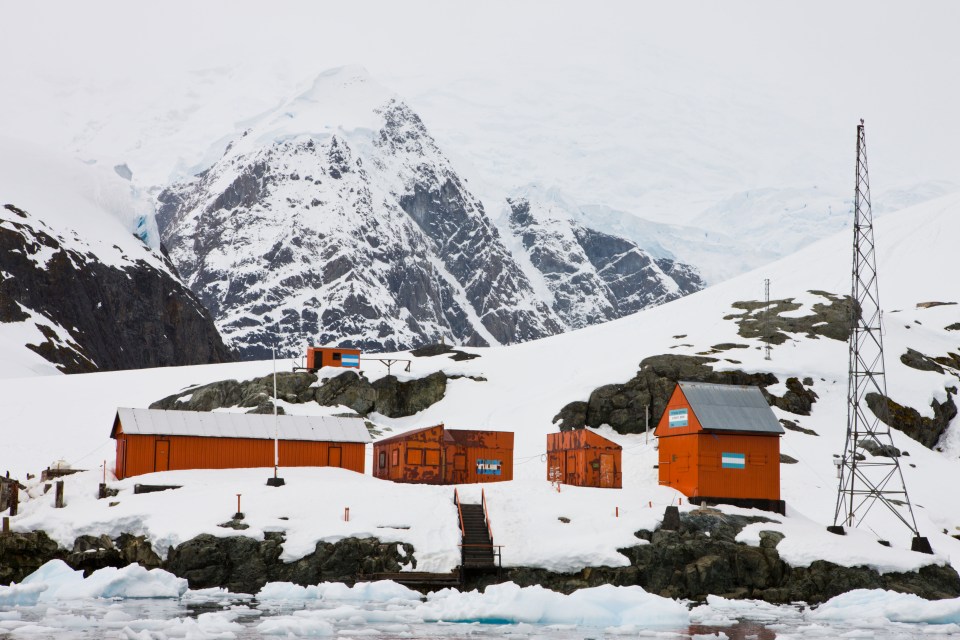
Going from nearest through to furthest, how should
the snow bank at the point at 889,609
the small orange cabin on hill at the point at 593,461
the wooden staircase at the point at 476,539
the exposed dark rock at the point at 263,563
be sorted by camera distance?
the snow bank at the point at 889,609
the exposed dark rock at the point at 263,563
the wooden staircase at the point at 476,539
the small orange cabin on hill at the point at 593,461

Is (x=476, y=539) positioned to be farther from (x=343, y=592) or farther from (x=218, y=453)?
(x=218, y=453)

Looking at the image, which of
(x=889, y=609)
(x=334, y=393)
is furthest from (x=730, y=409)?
(x=334, y=393)

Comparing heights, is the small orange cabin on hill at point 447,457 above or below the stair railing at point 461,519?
above

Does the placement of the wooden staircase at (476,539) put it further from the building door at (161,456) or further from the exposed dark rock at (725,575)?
the building door at (161,456)

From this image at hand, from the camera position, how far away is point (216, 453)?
5872 cm

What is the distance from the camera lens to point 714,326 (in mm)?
102062

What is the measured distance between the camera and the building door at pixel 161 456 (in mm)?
57031

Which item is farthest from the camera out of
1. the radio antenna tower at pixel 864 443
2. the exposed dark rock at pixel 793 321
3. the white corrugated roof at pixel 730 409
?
the exposed dark rock at pixel 793 321

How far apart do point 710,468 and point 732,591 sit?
10050 mm

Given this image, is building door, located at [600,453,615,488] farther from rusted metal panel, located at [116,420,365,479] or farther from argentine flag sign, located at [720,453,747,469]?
rusted metal panel, located at [116,420,365,479]

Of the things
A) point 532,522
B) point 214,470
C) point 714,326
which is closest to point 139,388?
point 214,470

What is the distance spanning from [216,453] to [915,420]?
53085mm

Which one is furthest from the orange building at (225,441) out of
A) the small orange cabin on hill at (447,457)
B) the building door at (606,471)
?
the building door at (606,471)

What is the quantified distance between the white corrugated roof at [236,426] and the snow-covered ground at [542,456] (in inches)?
120
